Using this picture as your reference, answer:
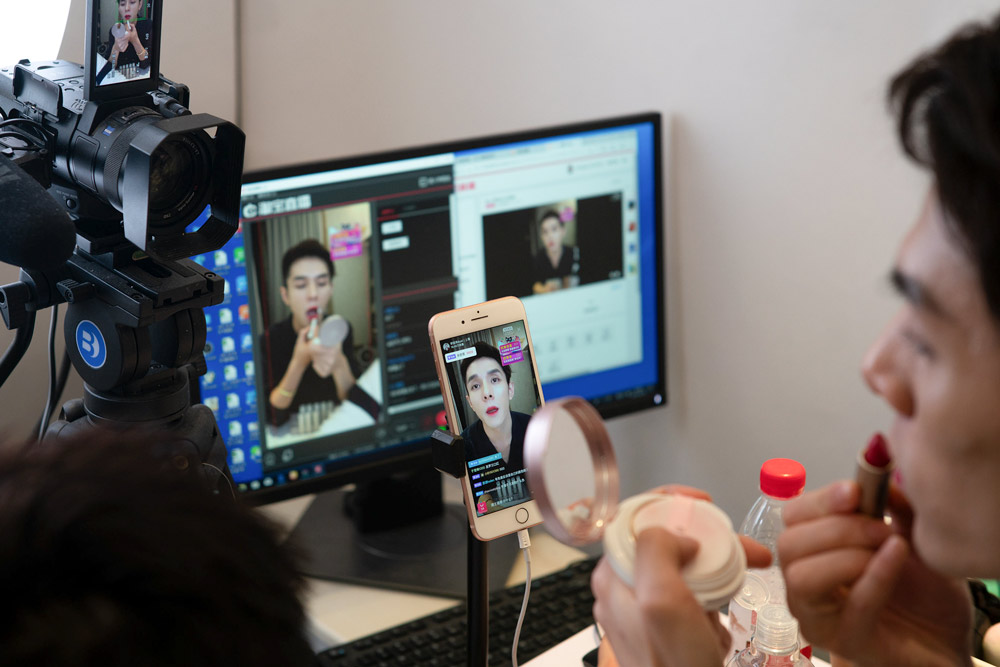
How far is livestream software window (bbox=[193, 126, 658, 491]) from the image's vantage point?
1143 millimetres

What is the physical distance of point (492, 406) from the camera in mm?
801

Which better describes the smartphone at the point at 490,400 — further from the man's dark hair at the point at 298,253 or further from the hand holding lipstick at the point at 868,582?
the man's dark hair at the point at 298,253

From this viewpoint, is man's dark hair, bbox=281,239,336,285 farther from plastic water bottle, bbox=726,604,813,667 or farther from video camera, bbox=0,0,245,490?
plastic water bottle, bbox=726,604,813,667

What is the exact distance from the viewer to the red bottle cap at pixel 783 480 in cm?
88

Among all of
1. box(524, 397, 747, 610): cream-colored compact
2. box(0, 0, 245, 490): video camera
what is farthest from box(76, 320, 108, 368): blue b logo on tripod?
box(524, 397, 747, 610): cream-colored compact

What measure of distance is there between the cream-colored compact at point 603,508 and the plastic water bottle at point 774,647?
25 centimetres

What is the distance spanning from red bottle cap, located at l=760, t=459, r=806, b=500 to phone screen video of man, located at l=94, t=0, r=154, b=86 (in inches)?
25.3

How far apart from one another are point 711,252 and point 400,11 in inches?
24.8

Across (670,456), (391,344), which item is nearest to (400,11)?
(391,344)

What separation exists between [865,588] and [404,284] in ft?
2.30

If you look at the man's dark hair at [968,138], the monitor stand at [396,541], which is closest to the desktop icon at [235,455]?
the monitor stand at [396,541]

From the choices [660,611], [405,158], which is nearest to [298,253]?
[405,158]

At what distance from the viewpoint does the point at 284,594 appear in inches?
18.3

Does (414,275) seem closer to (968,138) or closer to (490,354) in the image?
(490,354)
